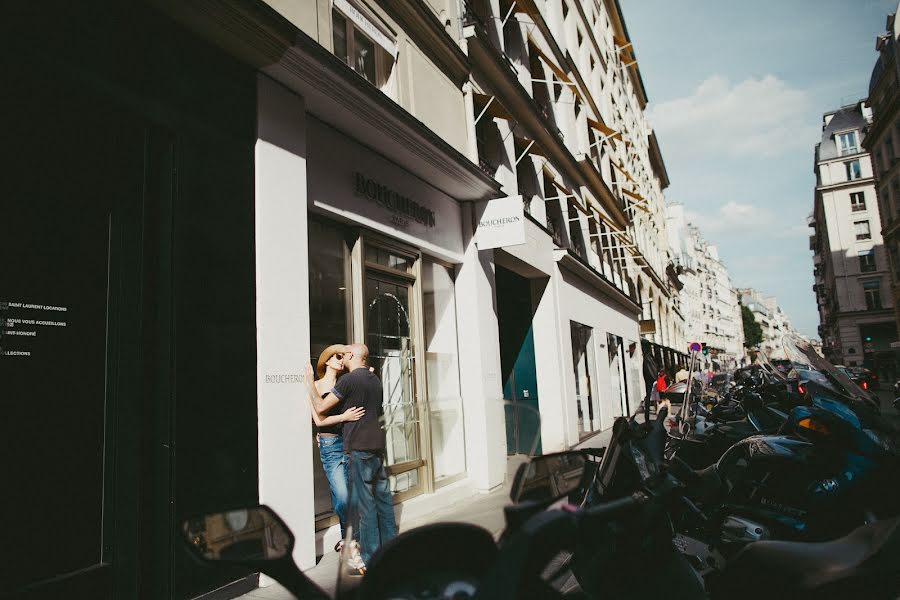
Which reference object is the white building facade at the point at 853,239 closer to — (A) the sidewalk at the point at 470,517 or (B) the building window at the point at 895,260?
(B) the building window at the point at 895,260

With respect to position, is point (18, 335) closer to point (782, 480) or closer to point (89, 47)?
point (89, 47)

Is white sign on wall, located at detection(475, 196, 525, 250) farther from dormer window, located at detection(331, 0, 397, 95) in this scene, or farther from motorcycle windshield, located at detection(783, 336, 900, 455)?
motorcycle windshield, located at detection(783, 336, 900, 455)

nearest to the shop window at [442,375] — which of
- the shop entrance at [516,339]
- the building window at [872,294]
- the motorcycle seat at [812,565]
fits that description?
the shop entrance at [516,339]

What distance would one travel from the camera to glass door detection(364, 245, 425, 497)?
7773 mm

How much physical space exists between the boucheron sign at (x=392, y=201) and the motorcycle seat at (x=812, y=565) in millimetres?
6302

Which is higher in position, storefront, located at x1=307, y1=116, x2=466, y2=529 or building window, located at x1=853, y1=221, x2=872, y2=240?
building window, located at x1=853, y1=221, x2=872, y2=240

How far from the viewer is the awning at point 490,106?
11.2m

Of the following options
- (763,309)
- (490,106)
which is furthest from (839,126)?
(763,309)

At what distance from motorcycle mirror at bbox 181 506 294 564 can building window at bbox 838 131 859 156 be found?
245 ft

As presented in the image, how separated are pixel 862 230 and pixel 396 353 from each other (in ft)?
216

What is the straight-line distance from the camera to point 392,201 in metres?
8.33

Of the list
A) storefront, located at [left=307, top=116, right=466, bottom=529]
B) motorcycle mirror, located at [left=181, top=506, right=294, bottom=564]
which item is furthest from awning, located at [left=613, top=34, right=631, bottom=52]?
motorcycle mirror, located at [left=181, top=506, right=294, bottom=564]

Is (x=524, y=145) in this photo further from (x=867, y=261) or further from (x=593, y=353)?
(x=867, y=261)

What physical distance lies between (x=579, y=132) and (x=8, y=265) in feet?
60.7
